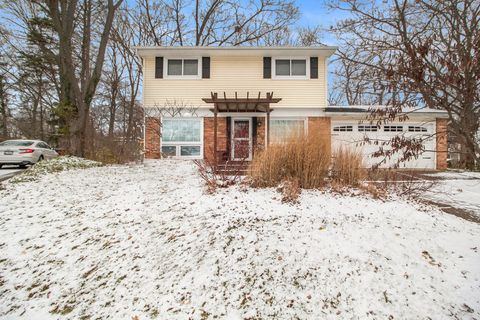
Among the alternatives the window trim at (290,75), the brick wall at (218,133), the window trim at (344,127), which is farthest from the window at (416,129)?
the brick wall at (218,133)

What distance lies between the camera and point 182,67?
11.3 m

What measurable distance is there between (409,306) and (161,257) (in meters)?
2.18

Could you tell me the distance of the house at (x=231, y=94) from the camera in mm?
11016

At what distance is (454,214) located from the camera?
3965 millimetres

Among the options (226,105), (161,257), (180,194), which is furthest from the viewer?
(226,105)

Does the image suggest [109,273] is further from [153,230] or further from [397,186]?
[397,186]

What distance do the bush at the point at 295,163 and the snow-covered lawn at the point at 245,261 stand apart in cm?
57

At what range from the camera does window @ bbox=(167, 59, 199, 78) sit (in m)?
11.3

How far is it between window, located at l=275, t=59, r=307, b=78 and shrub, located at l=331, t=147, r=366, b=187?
23.4 ft

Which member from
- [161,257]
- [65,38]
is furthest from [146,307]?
[65,38]

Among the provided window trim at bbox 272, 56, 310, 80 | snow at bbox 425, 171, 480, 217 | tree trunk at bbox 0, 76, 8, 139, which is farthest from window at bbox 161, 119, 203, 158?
tree trunk at bbox 0, 76, 8, 139

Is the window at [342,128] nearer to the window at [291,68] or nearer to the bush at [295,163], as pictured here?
the window at [291,68]

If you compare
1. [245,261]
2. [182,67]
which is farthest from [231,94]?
[245,261]

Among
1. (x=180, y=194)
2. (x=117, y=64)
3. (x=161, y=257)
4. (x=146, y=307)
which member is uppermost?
(x=117, y=64)
